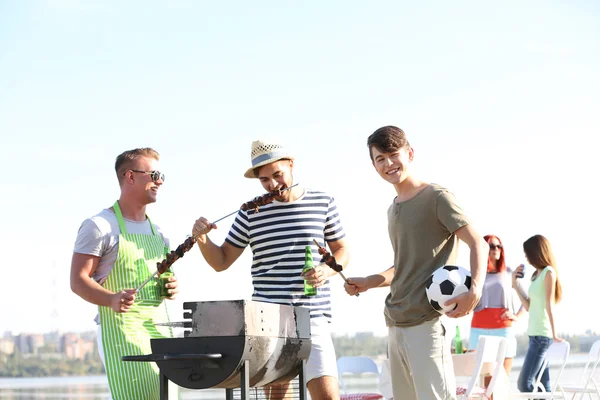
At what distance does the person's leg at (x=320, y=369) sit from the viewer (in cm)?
427

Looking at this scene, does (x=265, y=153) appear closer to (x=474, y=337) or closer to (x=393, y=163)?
(x=393, y=163)

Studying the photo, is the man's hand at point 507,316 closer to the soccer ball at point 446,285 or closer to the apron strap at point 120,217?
the soccer ball at point 446,285

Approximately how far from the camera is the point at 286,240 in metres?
4.43

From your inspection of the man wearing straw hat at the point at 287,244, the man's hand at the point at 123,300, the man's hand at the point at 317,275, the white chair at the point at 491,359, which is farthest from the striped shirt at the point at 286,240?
the white chair at the point at 491,359

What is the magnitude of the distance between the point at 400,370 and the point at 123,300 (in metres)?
1.27

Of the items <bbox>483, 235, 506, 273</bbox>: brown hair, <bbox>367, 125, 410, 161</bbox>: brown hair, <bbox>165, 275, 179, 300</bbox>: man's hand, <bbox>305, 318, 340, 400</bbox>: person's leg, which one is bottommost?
<bbox>305, 318, 340, 400</bbox>: person's leg

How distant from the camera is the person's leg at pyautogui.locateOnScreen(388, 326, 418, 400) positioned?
3.93 metres

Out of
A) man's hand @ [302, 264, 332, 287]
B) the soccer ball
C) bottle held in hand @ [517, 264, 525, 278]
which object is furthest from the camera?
bottle held in hand @ [517, 264, 525, 278]

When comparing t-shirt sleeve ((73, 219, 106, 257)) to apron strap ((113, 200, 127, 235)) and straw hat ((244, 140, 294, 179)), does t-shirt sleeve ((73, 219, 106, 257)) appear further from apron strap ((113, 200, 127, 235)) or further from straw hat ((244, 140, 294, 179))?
straw hat ((244, 140, 294, 179))

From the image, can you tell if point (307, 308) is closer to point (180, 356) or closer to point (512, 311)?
point (180, 356)

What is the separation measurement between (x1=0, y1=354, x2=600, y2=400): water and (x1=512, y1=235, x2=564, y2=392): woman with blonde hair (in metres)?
4.59

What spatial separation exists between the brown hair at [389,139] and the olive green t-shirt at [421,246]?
0.23 meters

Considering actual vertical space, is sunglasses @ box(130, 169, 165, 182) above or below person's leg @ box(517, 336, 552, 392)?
above

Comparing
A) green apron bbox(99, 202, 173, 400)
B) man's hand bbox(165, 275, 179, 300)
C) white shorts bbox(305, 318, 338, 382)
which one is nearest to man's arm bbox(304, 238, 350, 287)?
white shorts bbox(305, 318, 338, 382)
